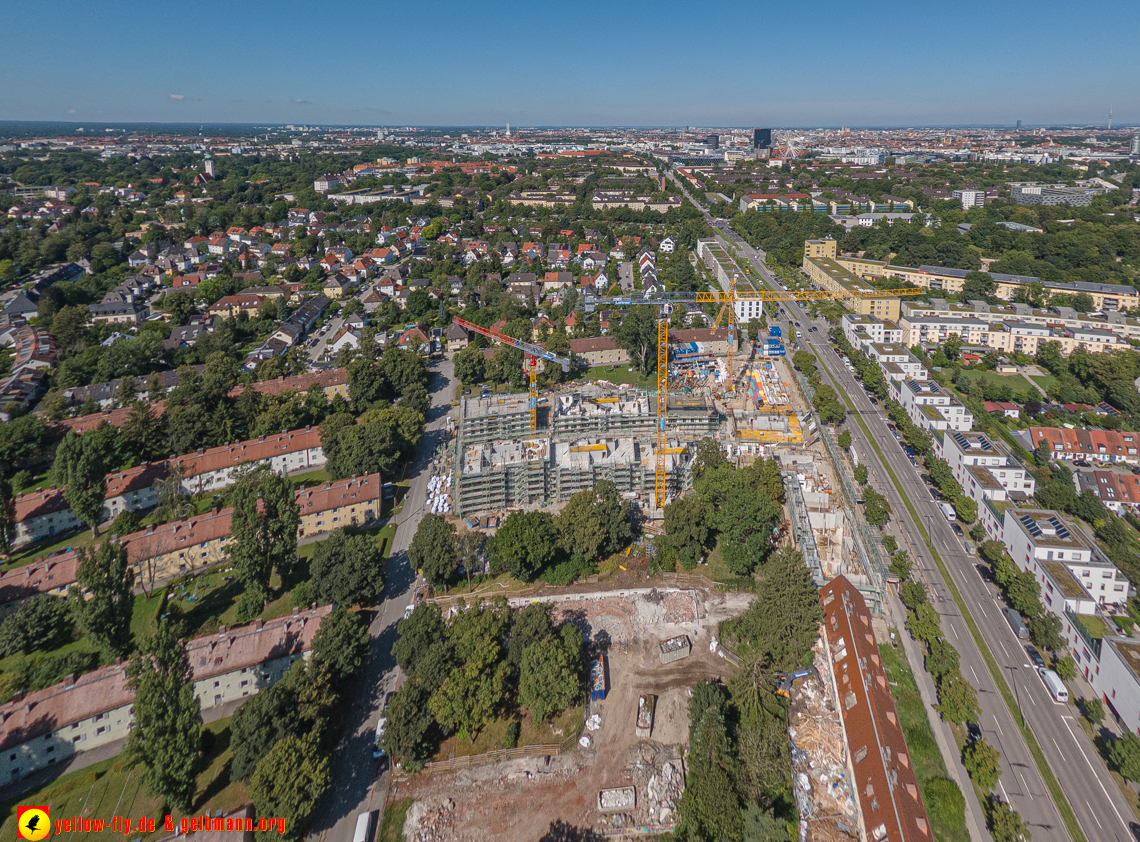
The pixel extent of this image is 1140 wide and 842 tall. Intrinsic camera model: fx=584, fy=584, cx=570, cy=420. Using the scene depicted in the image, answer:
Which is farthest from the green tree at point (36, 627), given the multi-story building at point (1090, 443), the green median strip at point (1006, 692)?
the multi-story building at point (1090, 443)

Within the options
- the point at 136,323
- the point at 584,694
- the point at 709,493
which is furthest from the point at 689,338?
the point at 136,323

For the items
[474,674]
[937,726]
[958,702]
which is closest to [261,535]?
[474,674]

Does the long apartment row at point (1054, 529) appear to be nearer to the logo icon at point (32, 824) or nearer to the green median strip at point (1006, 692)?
the green median strip at point (1006, 692)

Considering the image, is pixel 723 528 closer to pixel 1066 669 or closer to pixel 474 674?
pixel 1066 669

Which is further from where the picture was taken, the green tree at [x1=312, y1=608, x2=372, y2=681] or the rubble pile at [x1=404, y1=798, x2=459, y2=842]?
the green tree at [x1=312, y1=608, x2=372, y2=681]

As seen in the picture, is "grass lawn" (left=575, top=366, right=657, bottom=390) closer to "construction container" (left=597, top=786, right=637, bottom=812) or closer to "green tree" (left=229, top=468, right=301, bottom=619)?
"green tree" (left=229, top=468, right=301, bottom=619)

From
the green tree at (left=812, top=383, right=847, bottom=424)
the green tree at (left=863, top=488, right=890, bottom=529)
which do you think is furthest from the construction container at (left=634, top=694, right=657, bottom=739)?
the green tree at (left=812, top=383, right=847, bottom=424)
